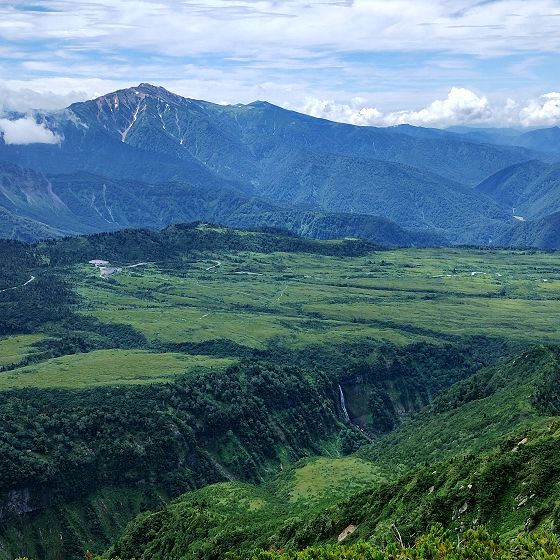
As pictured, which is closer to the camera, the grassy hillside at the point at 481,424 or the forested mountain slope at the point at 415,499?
the forested mountain slope at the point at 415,499

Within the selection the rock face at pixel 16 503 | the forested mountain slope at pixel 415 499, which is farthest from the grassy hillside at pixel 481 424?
the rock face at pixel 16 503

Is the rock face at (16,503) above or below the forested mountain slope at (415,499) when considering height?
below

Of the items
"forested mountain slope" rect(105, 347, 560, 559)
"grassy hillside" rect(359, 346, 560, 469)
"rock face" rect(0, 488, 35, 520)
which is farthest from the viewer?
"rock face" rect(0, 488, 35, 520)

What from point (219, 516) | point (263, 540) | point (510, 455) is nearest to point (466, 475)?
point (510, 455)

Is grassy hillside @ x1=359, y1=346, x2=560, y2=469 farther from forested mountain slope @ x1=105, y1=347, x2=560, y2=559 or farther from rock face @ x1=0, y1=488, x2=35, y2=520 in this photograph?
rock face @ x1=0, y1=488, x2=35, y2=520

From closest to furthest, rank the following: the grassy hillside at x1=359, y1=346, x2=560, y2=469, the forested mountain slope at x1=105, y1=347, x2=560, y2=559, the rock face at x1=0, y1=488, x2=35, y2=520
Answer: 1. the forested mountain slope at x1=105, y1=347, x2=560, y2=559
2. the grassy hillside at x1=359, y1=346, x2=560, y2=469
3. the rock face at x1=0, y1=488, x2=35, y2=520

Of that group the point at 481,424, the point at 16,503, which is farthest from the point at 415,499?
the point at 16,503

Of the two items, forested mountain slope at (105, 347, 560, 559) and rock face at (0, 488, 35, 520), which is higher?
forested mountain slope at (105, 347, 560, 559)

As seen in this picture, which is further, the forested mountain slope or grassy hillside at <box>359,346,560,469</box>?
grassy hillside at <box>359,346,560,469</box>

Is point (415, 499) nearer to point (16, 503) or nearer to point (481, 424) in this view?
point (481, 424)

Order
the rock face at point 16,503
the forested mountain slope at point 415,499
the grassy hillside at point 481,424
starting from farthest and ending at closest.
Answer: the rock face at point 16,503, the grassy hillside at point 481,424, the forested mountain slope at point 415,499

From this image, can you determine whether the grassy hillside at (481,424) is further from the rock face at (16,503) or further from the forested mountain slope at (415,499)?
the rock face at (16,503)

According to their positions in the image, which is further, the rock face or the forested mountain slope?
the rock face

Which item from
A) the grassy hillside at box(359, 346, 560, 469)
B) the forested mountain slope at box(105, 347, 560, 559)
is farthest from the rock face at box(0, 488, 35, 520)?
the grassy hillside at box(359, 346, 560, 469)
